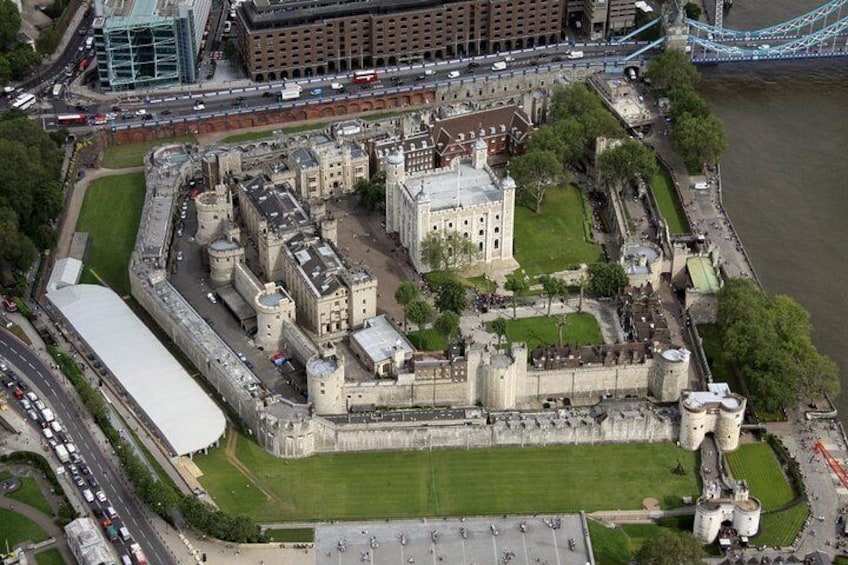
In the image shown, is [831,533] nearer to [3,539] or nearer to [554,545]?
[554,545]

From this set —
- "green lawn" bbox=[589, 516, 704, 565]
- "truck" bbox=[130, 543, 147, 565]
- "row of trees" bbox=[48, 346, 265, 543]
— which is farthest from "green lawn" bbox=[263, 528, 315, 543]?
"green lawn" bbox=[589, 516, 704, 565]

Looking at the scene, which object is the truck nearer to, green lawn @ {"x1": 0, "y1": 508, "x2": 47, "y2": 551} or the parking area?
green lawn @ {"x1": 0, "y1": 508, "x2": 47, "y2": 551}

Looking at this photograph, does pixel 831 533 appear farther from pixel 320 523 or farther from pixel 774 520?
pixel 320 523

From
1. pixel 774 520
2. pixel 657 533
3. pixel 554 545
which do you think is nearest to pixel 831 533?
pixel 774 520

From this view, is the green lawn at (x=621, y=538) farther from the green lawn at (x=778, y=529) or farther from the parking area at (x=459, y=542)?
the green lawn at (x=778, y=529)

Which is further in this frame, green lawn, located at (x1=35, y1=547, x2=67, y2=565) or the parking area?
the parking area

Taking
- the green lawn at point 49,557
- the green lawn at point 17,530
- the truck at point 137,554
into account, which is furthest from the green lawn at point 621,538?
the green lawn at point 17,530

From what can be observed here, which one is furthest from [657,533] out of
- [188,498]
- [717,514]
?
[188,498]

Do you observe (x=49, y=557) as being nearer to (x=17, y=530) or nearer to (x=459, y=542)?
(x=17, y=530)
